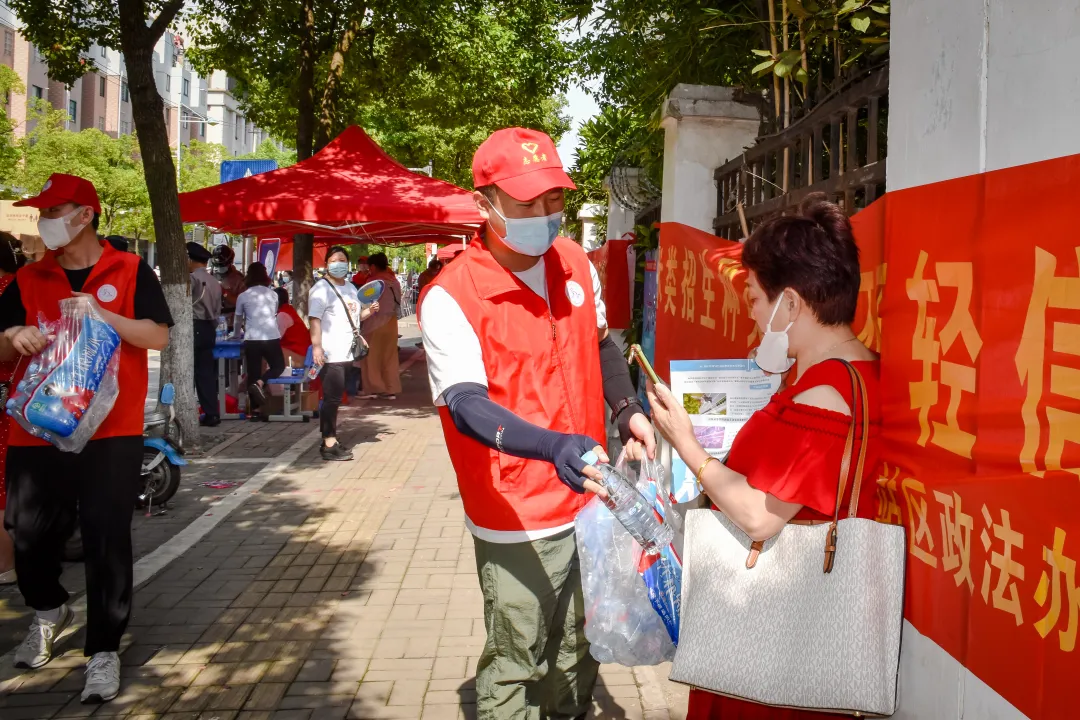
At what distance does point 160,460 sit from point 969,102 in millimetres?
6245

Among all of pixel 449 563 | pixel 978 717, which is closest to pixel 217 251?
pixel 449 563

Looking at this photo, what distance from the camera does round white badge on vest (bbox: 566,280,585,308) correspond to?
120 inches

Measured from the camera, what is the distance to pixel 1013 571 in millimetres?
1925

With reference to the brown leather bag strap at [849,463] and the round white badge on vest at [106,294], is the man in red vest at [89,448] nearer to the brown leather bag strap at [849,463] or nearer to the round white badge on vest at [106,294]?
the round white badge on vest at [106,294]

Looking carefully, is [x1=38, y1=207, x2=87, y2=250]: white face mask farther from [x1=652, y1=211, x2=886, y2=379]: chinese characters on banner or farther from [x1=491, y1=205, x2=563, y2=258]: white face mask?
[x1=652, y1=211, x2=886, y2=379]: chinese characters on banner

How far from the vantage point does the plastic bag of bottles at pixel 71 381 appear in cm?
387

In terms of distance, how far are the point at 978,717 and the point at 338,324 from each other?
8.09 metres

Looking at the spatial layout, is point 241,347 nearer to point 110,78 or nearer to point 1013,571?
point 1013,571

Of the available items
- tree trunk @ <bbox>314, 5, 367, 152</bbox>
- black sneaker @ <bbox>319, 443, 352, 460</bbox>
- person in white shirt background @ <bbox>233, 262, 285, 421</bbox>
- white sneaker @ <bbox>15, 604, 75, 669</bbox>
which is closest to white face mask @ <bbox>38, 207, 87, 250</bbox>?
white sneaker @ <bbox>15, 604, 75, 669</bbox>

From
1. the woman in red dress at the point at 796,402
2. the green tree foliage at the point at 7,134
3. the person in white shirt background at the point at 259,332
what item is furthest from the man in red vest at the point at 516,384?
the green tree foliage at the point at 7,134

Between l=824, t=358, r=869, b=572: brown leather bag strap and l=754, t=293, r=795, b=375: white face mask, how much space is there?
0.24 m

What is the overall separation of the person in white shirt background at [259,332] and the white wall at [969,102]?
994cm

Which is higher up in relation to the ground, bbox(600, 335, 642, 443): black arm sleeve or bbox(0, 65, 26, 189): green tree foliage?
bbox(0, 65, 26, 189): green tree foliage

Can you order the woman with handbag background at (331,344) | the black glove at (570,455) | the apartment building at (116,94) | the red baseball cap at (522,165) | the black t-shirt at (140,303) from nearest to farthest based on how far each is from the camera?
the black glove at (570,455)
the red baseball cap at (522,165)
the black t-shirt at (140,303)
the woman with handbag background at (331,344)
the apartment building at (116,94)
